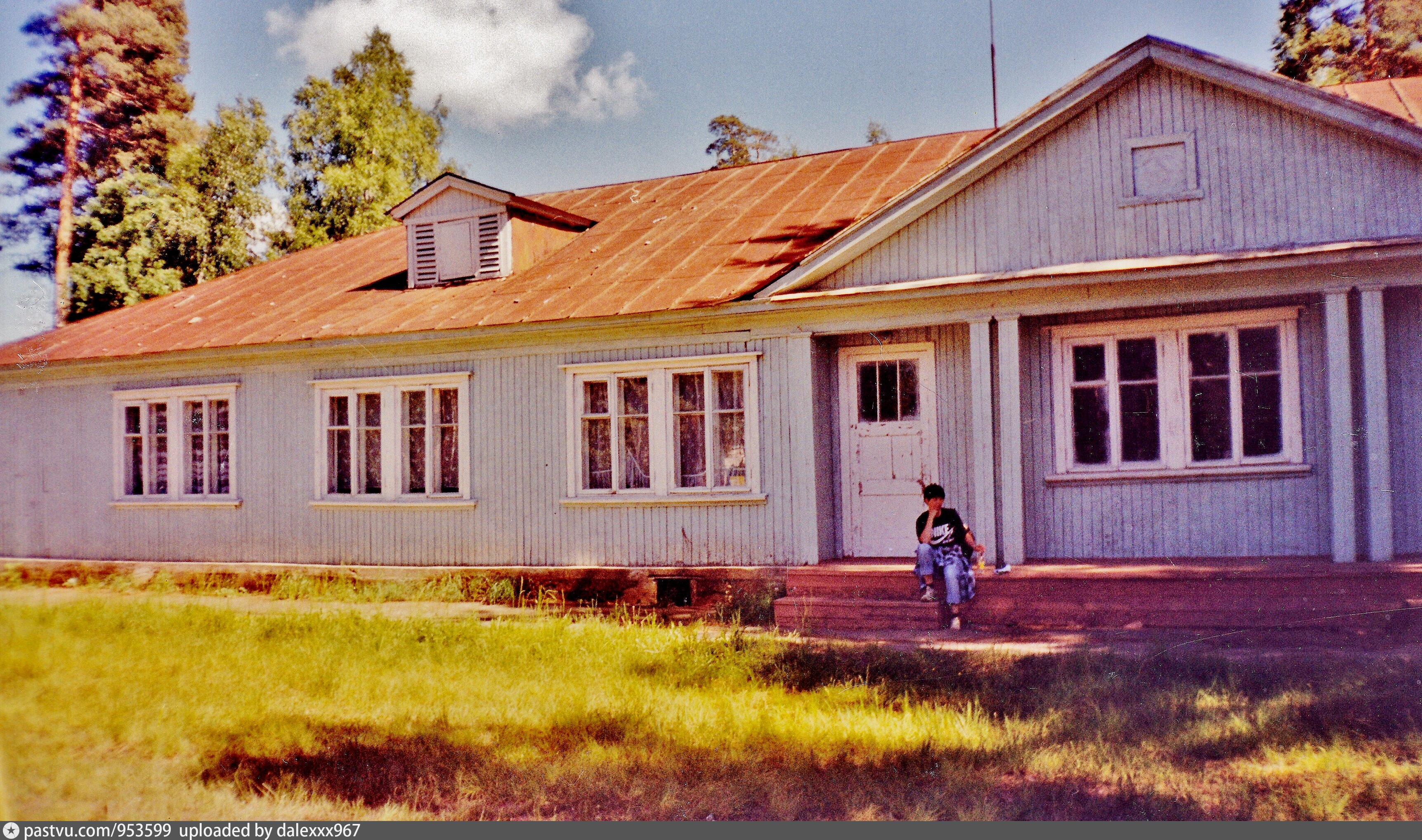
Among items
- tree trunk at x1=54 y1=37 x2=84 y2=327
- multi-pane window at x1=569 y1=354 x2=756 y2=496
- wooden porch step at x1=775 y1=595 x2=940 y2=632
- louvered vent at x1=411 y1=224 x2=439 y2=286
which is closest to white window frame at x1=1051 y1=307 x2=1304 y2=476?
wooden porch step at x1=775 y1=595 x2=940 y2=632

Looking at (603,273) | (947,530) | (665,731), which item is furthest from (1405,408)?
(603,273)

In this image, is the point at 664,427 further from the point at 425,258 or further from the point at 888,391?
the point at 425,258

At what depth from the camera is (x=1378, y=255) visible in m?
9.60

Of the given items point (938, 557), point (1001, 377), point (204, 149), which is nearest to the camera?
point (204, 149)

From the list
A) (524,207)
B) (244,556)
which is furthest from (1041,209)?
(244,556)

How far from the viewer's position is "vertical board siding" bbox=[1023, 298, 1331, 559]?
35.4 feet

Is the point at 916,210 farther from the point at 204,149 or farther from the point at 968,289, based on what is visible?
the point at 204,149

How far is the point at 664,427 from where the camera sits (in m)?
12.8

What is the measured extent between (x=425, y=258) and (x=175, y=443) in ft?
14.9

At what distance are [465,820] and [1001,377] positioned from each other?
7602 mm

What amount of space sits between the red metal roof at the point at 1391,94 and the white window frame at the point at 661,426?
7.66m

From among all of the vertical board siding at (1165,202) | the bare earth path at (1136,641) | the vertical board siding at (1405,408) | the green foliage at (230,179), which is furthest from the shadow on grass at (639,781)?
the vertical board siding at (1405,408)

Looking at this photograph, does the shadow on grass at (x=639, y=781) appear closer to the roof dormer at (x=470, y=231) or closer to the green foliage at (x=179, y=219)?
the green foliage at (x=179, y=219)

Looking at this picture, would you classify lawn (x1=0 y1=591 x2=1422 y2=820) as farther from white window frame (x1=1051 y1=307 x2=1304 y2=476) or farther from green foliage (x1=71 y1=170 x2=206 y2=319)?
green foliage (x1=71 y1=170 x2=206 y2=319)
